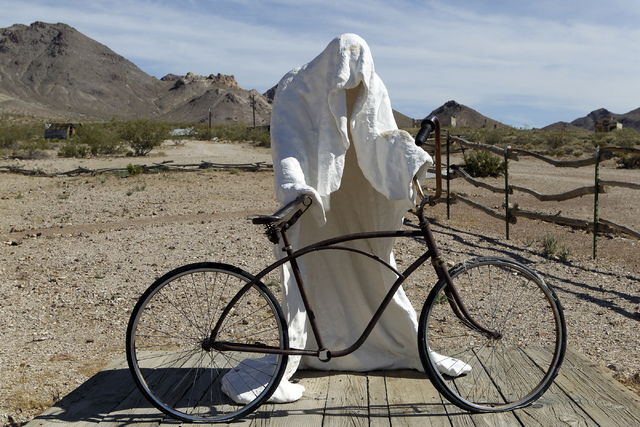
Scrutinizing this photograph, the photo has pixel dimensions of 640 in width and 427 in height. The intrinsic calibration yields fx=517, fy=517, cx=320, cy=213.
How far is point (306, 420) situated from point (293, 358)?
318mm

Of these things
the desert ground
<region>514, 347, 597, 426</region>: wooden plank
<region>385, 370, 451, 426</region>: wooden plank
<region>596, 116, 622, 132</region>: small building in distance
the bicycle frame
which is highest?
<region>596, 116, 622, 132</region>: small building in distance

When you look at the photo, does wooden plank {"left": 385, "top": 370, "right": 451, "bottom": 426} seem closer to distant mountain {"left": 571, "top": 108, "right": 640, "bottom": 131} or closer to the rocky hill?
the rocky hill

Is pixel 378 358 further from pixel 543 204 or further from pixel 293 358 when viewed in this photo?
pixel 543 204

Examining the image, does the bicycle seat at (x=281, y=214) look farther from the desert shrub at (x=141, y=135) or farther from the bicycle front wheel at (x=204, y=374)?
the desert shrub at (x=141, y=135)

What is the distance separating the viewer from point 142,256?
632cm

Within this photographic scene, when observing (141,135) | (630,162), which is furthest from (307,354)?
(141,135)

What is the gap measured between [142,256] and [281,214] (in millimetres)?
4828

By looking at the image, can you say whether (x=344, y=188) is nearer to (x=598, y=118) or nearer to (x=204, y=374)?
(x=204, y=374)

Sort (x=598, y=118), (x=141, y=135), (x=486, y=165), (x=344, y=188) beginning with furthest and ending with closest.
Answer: (x=598, y=118) < (x=141, y=135) < (x=486, y=165) < (x=344, y=188)

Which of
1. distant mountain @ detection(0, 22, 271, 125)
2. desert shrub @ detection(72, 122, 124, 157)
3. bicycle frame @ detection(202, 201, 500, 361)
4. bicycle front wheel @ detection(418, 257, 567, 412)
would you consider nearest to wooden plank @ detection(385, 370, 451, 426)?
bicycle front wheel @ detection(418, 257, 567, 412)

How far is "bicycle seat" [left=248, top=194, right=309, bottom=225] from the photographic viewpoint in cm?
198

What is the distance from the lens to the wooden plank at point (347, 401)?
209 centimetres

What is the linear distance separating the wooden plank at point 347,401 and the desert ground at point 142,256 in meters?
1.67

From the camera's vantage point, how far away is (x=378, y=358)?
2.63 metres
